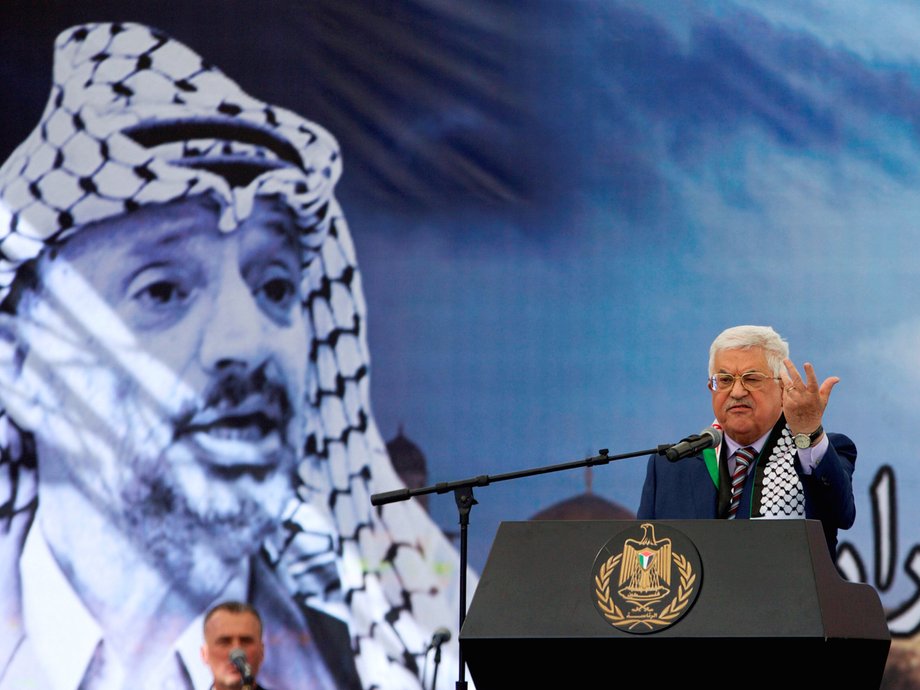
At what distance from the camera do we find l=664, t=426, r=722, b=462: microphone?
2365mm

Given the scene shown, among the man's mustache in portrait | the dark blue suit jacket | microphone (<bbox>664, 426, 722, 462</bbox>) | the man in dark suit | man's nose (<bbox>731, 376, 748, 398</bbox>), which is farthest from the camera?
the man's mustache in portrait

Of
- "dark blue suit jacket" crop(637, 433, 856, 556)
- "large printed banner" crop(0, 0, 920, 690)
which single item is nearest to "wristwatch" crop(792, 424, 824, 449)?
"dark blue suit jacket" crop(637, 433, 856, 556)

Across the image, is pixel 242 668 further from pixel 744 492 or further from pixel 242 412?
pixel 242 412

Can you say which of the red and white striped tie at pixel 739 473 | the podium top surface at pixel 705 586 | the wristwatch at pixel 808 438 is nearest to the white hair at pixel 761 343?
the red and white striped tie at pixel 739 473

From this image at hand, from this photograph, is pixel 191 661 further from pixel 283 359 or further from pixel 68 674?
pixel 283 359

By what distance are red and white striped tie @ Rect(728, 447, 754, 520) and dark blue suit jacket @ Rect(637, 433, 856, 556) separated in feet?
0.04

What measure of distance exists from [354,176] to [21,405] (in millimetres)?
1450

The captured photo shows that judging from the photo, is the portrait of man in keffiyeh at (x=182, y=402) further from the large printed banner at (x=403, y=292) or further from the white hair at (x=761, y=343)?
the white hair at (x=761, y=343)

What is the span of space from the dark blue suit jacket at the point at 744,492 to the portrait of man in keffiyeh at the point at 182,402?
1.79 metres

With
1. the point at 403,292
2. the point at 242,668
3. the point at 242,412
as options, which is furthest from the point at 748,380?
the point at 242,412

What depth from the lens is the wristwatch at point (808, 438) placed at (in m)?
2.43

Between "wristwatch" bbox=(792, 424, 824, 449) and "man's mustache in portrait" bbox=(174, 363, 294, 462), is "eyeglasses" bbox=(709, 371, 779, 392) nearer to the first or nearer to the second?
"wristwatch" bbox=(792, 424, 824, 449)

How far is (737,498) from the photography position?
2740 mm

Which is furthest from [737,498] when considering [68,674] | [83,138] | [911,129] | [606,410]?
[83,138]
